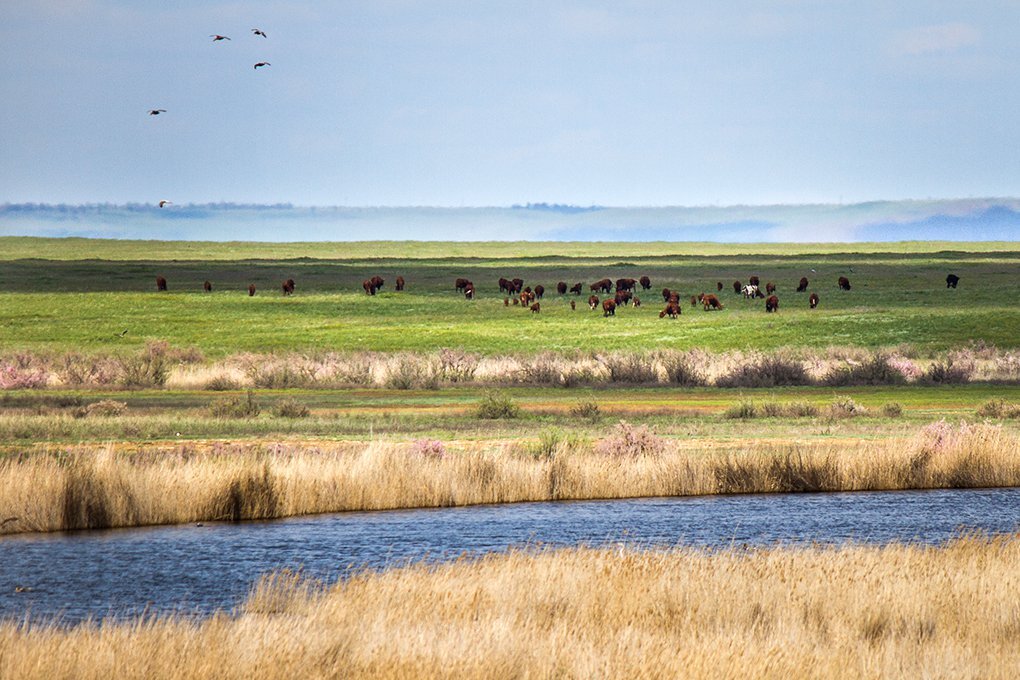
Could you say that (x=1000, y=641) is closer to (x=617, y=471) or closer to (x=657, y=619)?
(x=657, y=619)

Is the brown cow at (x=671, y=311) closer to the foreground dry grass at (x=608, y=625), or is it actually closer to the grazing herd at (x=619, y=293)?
the grazing herd at (x=619, y=293)

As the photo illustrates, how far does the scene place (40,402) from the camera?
151ft

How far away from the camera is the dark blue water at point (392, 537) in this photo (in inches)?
806

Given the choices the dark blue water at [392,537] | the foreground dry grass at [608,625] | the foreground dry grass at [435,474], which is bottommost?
the dark blue water at [392,537]

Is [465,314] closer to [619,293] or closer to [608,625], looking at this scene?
[619,293]

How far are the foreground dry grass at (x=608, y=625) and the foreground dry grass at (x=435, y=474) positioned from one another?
22.6 ft

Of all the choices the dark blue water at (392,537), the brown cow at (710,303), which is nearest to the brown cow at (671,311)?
the brown cow at (710,303)

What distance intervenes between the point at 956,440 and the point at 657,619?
17319mm

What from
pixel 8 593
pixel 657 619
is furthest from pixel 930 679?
pixel 8 593

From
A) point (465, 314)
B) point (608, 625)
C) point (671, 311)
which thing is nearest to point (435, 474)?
point (608, 625)

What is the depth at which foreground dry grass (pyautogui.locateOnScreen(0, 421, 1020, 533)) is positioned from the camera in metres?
25.8

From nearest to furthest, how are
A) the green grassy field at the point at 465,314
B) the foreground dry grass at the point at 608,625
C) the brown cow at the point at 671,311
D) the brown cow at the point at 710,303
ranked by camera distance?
the foreground dry grass at the point at 608,625 → the green grassy field at the point at 465,314 → the brown cow at the point at 671,311 → the brown cow at the point at 710,303

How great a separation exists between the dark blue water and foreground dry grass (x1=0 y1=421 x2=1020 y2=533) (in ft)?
→ 1.63

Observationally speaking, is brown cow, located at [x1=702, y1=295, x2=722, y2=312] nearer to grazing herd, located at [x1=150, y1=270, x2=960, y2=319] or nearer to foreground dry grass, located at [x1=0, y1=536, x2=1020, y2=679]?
grazing herd, located at [x1=150, y1=270, x2=960, y2=319]
